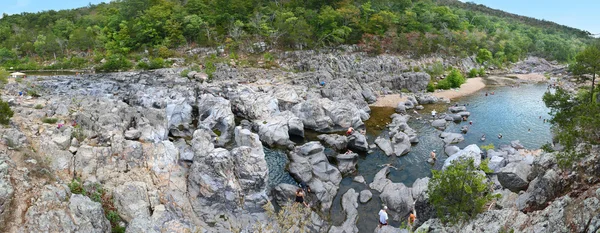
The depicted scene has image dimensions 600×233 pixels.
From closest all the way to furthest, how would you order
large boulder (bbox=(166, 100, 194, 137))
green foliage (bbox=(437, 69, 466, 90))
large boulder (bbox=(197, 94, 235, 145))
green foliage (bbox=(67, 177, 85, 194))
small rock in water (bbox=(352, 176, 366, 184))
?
green foliage (bbox=(67, 177, 85, 194)) < small rock in water (bbox=(352, 176, 366, 184)) < large boulder (bbox=(197, 94, 235, 145)) < large boulder (bbox=(166, 100, 194, 137)) < green foliage (bbox=(437, 69, 466, 90))

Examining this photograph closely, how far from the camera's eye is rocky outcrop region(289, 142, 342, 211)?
23359mm

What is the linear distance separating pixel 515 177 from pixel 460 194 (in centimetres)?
663

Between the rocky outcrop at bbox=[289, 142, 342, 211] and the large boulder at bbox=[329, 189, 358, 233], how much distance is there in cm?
108

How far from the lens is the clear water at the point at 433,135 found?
24.8m

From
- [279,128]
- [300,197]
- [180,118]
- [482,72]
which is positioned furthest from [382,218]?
[482,72]

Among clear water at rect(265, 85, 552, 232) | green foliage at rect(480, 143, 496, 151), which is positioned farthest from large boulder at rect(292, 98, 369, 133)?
green foliage at rect(480, 143, 496, 151)

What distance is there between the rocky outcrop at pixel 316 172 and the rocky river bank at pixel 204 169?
10cm

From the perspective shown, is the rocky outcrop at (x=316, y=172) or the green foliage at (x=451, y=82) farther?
the green foliage at (x=451, y=82)

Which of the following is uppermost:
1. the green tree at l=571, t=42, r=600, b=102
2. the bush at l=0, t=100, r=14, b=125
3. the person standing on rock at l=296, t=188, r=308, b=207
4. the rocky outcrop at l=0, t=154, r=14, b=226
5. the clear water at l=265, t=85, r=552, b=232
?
the green tree at l=571, t=42, r=600, b=102

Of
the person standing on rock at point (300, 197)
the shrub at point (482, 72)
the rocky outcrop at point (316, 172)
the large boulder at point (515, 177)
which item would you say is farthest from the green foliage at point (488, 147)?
the shrub at point (482, 72)

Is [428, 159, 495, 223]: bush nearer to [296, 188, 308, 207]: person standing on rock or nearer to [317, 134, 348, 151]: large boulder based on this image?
[296, 188, 308, 207]: person standing on rock

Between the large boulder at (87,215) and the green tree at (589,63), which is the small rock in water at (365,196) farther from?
the green tree at (589,63)

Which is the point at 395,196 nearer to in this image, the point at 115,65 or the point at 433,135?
the point at 433,135

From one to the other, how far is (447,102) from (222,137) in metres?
37.2
